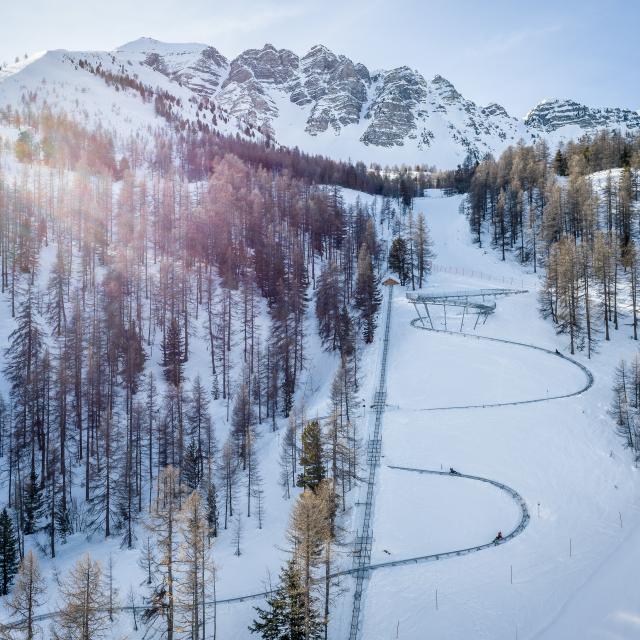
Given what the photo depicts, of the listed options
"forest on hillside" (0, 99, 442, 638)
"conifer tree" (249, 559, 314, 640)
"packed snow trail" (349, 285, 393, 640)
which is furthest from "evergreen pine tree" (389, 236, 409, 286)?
"conifer tree" (249, 559, 314, 640)

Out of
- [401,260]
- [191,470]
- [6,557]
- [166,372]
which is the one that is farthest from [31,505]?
[401,260]

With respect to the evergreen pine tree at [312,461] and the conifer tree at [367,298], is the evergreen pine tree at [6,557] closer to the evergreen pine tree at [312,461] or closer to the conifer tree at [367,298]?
the evergreen pine tree at [312,461]

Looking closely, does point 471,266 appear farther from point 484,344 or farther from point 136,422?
point 136,422

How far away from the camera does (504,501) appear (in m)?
35.1

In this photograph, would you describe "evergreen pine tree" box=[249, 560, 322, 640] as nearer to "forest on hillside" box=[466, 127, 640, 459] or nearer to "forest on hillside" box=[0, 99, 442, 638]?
"forest on hillside" box=[0, 99, 442, 638]

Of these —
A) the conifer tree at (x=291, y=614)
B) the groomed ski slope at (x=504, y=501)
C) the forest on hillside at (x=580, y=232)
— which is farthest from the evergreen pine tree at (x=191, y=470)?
the forest on hillside at (x=580, y=232)

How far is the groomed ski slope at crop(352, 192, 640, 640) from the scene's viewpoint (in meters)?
26.3

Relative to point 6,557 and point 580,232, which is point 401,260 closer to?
point 580,232

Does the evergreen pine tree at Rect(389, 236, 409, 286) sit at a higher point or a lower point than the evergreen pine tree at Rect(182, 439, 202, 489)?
higher

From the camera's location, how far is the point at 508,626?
25.5 m

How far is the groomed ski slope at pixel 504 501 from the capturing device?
26.3 m

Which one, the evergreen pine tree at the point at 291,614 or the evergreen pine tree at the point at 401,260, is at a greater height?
the evergreen pine tree at the point at 401,260

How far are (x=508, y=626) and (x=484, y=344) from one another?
38.3 metres

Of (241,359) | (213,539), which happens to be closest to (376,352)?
(241,359)
